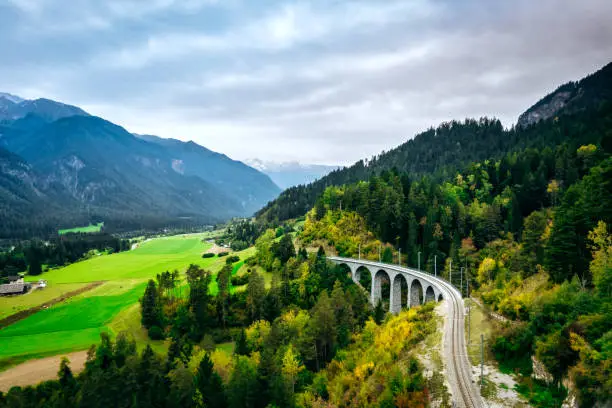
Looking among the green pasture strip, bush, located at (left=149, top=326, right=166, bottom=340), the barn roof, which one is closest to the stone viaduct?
bush, located at (left=149, top=326, right=166, bottom=340)

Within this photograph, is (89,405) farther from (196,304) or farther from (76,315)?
(76,315)

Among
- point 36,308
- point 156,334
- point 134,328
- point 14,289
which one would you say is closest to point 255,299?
point 156,334

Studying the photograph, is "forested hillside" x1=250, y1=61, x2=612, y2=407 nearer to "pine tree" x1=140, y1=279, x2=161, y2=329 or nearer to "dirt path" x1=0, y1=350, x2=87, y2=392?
"pine tree" x1=140, y1=279, x2=161, y2=329

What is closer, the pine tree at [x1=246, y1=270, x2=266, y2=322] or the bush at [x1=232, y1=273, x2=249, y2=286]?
the pine tree at [x1=246, y1=270, x2=266, y2=322]

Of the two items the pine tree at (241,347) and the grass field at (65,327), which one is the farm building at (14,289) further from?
the pine tree at (241,347)

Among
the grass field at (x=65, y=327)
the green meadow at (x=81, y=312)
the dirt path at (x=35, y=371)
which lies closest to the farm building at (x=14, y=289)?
the green meadow at (x=81, y=312)

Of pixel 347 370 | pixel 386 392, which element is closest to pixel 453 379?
pixel 386 392

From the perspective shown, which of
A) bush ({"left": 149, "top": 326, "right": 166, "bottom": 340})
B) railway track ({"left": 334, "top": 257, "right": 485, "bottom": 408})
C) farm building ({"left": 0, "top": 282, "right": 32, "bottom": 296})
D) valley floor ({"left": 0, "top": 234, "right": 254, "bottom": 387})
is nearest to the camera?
railway track ({"left": 334, "top": 257, "right": 485, "bottom": 408})
